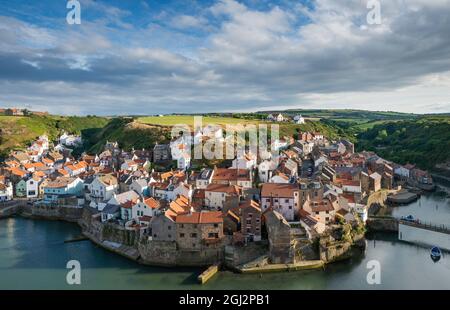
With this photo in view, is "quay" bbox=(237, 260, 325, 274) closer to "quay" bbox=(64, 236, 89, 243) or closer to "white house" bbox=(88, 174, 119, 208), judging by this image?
"quay" bbox=(64, 236, 89, 243)

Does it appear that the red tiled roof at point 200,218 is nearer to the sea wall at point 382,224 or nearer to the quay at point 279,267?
the quay at point 279,267

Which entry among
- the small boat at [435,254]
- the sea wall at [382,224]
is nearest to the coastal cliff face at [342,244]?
the sea wall at [382,224]

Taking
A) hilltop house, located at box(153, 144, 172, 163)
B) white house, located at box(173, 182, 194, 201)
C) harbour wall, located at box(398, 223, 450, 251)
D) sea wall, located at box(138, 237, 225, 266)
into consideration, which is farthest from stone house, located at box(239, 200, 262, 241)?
hilltop house, located at box(153, 144, 172, 163)

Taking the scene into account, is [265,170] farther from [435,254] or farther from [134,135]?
[134,135]

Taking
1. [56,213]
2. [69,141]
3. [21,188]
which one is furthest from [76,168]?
[69,141]

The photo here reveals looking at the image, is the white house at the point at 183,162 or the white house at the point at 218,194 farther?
the white house at the point at 183,162

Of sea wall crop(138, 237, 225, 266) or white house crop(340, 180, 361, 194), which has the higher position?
white house crop(340, 180, 361, 194)
